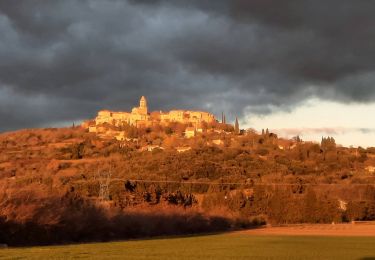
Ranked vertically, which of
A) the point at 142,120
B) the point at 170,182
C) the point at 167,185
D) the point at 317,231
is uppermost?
the point at 142,120

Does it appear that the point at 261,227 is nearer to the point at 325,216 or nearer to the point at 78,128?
the point at 325,216

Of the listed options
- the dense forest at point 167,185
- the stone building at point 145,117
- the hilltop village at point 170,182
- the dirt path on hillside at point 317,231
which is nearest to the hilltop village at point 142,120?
the stone building at point 145,117

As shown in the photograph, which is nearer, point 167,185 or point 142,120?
point 167,185

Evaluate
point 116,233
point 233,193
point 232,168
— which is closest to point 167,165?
point 232,168

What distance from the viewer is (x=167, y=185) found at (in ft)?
248

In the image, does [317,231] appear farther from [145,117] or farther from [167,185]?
[145,117]

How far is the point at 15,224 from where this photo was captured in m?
35.5

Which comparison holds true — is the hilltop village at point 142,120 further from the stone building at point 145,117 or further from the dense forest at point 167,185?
the dense forest at point 167,185

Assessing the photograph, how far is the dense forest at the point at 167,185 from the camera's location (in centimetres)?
4069

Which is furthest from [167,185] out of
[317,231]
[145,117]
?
[145,117]

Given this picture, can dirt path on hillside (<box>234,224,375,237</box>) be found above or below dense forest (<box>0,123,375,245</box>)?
below

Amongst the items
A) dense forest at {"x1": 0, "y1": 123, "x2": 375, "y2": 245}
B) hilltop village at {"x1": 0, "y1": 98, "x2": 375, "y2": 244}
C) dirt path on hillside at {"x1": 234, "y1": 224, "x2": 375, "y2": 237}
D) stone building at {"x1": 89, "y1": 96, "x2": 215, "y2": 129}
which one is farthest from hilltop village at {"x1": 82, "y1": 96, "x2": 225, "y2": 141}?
dirt path on hillside at {"x1": 234, "y1": 224, "x2": 375, "y2": 237}

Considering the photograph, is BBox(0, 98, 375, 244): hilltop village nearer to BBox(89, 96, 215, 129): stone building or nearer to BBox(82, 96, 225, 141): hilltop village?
BBox(82, 96, 225, 141): hilltop village

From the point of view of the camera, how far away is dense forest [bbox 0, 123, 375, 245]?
40694mm
